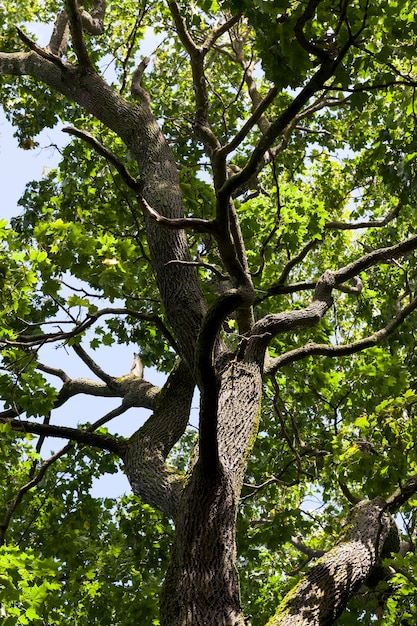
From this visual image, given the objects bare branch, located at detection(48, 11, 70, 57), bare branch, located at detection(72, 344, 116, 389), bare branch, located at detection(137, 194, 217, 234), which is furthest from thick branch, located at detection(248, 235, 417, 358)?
bare branch, located at detection(48, 11, 70, 57)

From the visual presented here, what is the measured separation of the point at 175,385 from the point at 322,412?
14.0 ft

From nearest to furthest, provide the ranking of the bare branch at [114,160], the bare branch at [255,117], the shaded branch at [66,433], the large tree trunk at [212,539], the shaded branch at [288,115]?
the shaded branch at [288,115], the large tree trunk at [212,539], the bare branch at [255,117], the bare branch at [114,160], the shaded branch at [66,433]

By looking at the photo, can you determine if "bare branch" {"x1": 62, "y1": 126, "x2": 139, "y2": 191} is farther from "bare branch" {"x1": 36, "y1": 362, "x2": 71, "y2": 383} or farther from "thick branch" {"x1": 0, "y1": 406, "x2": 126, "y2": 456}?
"bare branch" {"x1": 36, "y1": 362, "x2": 71, "y2": 383}

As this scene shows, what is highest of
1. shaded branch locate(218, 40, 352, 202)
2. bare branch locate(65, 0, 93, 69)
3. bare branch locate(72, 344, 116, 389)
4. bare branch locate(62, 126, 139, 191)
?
bare branch locate(65, 0, 93, 69)

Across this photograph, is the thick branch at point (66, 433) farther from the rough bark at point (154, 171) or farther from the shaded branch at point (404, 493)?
the shaded branch at point (404, 493)

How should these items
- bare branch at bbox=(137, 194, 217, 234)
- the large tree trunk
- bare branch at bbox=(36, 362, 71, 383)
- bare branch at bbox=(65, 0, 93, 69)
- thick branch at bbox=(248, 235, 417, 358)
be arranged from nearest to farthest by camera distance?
the large tree trunk, bare branch at bbox=(137, 194, 217, 234), thick branch at bbox=(248, 235, 417, 358), bare branch at bbox=(65, 0, 93, 69), bare branch at bbox=(36, 362, 71, 383)

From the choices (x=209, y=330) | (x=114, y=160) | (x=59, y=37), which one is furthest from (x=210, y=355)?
(x=59, y=37)

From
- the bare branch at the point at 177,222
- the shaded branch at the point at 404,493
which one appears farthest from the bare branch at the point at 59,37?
the shaded branch at the point at 404,493

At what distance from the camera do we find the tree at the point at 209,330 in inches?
149

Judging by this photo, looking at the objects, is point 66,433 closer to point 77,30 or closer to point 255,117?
point 255,117

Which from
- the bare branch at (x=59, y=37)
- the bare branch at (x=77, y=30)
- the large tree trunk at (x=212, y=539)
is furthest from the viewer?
the bare branch at (x=59, y=37)

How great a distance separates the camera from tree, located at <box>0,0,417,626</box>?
3.79 metres

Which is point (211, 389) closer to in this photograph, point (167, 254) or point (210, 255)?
point (167, 254)

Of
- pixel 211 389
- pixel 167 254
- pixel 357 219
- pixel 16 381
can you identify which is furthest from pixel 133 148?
Result: pixel 357 219
